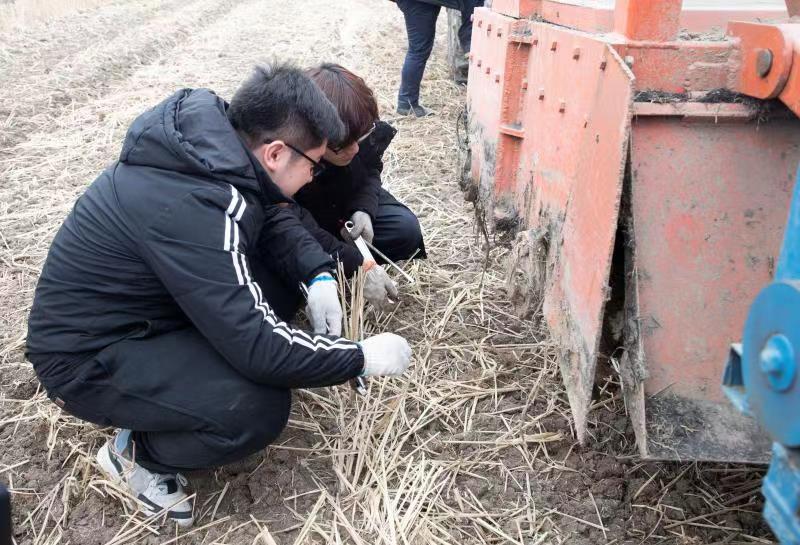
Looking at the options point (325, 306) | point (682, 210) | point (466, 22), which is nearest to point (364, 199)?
point (325, 306)

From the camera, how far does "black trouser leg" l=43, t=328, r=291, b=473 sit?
2.11 meters

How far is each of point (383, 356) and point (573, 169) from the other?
34.6 inches

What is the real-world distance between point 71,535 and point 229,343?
82 centimetres

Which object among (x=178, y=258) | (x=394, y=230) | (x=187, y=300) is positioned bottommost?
(x=394, y=230)

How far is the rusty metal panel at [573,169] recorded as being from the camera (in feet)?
6.38

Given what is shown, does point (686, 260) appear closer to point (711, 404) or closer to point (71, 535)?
point (711, 404)

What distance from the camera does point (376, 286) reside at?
3.05 m

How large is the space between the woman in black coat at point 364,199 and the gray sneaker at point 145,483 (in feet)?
4.35

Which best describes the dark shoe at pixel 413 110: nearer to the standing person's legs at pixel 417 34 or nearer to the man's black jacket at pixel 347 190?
the standing person's legs at pixel 417 34

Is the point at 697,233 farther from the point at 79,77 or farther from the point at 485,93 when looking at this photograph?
the point at 79,77

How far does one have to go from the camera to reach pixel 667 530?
2.12m

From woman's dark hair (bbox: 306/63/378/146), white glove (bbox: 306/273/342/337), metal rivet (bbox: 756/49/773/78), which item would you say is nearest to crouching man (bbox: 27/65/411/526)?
white glove (bbox: 306/273/342/337)

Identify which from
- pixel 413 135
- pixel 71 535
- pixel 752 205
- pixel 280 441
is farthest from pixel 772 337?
pixel 413 135

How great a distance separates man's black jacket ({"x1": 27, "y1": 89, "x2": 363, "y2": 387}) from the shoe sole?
1.41ft
